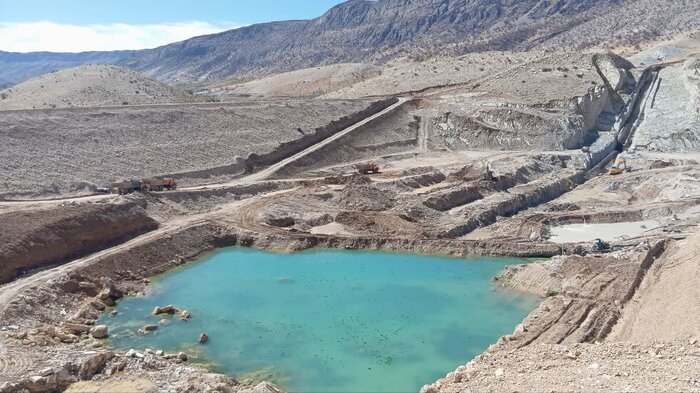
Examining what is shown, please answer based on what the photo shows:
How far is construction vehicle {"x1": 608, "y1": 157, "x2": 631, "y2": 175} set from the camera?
48.6m

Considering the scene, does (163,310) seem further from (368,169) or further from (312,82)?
(312,82)

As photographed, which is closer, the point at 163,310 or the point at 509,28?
the point at 163,310

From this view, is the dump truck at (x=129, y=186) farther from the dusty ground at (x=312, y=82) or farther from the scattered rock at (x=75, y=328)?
the dusty ground at (x=312, y=82)

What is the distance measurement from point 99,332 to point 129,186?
16.2 meters

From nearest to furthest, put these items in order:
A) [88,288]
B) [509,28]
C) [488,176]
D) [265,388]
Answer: [265,388], [88,288], [488,176], [509,28]

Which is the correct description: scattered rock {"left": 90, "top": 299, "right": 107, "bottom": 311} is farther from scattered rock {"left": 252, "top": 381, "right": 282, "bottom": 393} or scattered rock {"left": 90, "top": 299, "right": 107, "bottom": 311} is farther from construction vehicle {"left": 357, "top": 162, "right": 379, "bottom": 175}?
construction vehicle {"left": 357, "top": 162, "right": 379, "bottom": 175}

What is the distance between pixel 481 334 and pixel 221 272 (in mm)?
14687

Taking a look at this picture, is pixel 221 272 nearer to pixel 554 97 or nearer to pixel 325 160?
pixel 325 160

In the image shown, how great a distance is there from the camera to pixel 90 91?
2505 inches

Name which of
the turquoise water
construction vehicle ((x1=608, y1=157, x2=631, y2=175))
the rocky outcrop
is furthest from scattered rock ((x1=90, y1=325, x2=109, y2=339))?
construction vehicle ((x1=608, y1=157, x2=631, y2=175))

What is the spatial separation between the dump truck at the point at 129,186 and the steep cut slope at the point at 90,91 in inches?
902

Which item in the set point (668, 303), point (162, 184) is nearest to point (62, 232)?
point (162, 184)

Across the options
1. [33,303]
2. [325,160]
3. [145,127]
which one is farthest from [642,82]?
[33,303]

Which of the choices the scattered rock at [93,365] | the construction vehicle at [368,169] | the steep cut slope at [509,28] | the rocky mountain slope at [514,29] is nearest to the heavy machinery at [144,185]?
the construction vehicle at [368,169]
